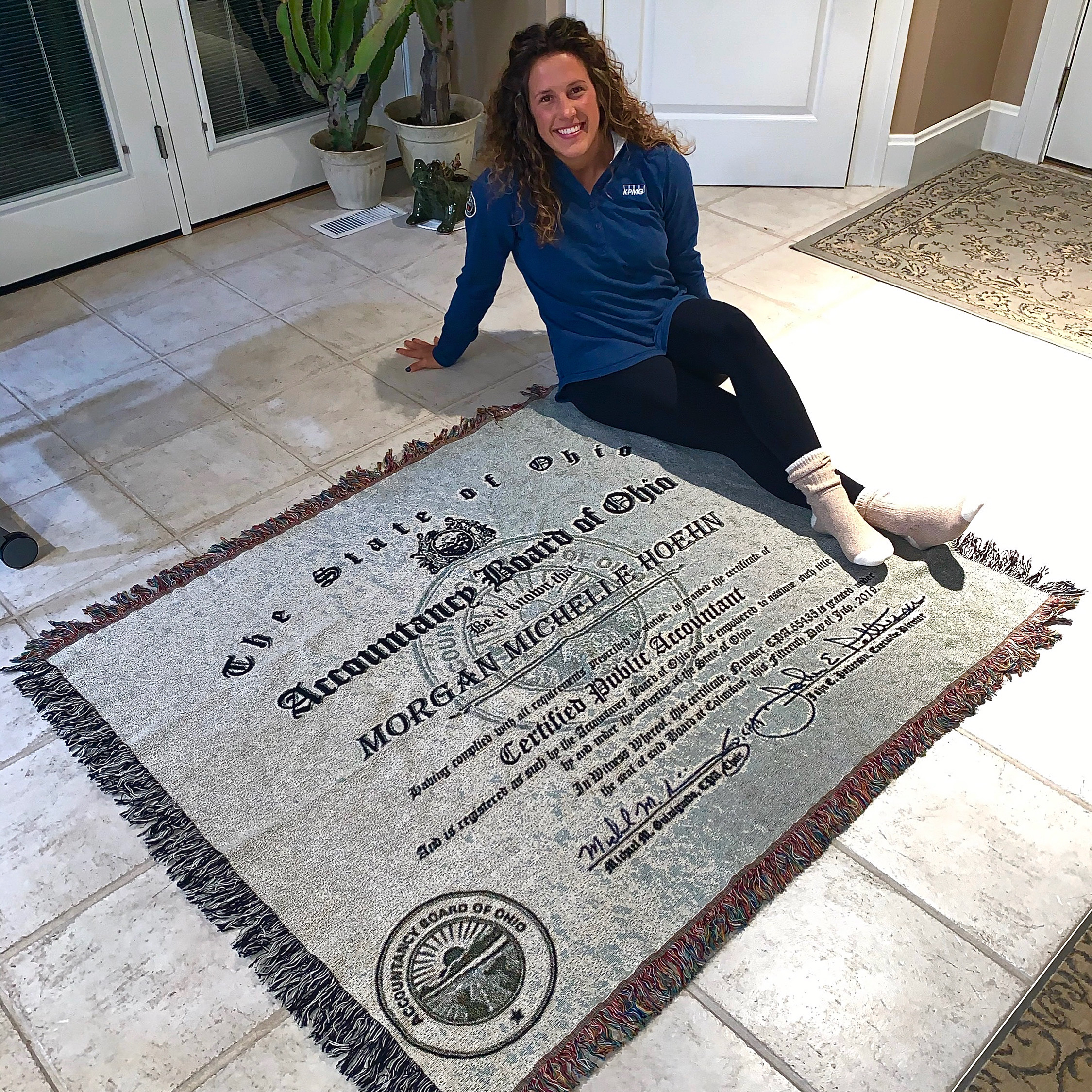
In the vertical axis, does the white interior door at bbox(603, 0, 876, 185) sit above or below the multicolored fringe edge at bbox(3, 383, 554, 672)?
above

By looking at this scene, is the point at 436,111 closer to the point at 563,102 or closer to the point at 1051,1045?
the point at 563,102

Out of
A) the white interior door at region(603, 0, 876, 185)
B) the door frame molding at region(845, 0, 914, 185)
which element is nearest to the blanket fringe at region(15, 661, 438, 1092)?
the white interior door at region(603, 0, 876, 185)

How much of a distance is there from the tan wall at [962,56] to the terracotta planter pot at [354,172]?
156 centimetres

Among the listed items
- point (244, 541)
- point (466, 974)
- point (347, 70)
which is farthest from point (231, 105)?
point (466, 974)

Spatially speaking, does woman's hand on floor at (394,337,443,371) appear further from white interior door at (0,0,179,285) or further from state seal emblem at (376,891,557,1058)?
state seal emblem at (376,891,557,1058)

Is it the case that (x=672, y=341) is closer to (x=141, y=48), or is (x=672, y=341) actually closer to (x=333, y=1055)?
(x=333, y=1055)

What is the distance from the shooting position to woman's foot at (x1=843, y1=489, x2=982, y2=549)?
1.81 m

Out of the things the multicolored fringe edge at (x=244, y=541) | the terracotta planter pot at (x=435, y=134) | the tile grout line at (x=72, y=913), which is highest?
the terracotta planter pot at (x=435, y=134)

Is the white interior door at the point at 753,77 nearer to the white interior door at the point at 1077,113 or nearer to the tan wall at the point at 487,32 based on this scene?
the tan wall at the point at 487,32

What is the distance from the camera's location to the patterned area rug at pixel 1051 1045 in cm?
121

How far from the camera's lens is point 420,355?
245 centimetres

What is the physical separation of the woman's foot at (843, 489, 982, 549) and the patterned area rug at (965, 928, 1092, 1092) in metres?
0.76

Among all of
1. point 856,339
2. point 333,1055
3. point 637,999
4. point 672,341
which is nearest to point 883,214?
point 856,339

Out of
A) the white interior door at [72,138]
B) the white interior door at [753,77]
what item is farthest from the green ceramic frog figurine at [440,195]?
the white interior door at [72,138]
